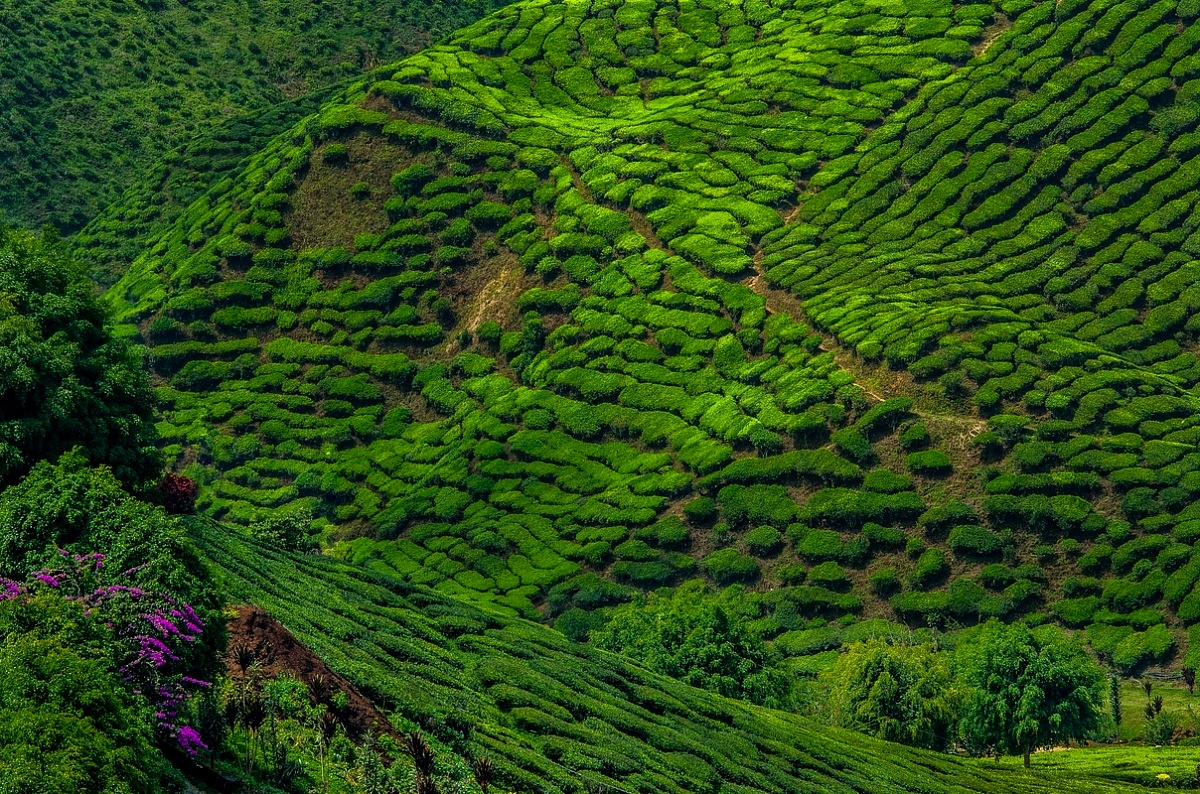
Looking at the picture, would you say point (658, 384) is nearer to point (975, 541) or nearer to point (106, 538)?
point (975, 541)

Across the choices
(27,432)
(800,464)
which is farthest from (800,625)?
(27,432)

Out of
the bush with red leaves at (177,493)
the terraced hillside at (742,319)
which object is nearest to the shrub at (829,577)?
the terraced hillside at (742,319)

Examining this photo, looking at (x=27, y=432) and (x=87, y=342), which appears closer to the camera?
(x=27, y=432)

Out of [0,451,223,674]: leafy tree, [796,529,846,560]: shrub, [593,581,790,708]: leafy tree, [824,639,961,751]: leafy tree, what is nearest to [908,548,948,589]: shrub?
[796,529,846,560]: shrub

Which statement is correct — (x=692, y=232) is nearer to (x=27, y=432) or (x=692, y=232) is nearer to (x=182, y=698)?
(x=27, y=432)

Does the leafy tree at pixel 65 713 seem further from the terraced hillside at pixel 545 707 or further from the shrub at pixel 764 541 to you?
the shrub at pixel 764 541

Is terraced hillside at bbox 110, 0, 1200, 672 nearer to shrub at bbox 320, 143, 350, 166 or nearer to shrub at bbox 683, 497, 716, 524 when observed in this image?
shrub at bbox 683, 497, 716, 524

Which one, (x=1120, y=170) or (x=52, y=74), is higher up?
(x=52, y=74)
